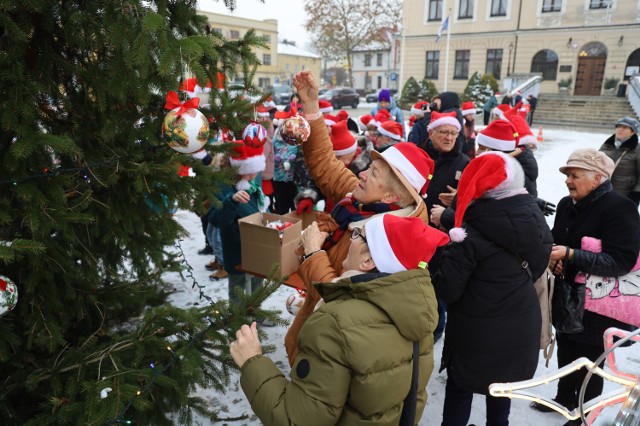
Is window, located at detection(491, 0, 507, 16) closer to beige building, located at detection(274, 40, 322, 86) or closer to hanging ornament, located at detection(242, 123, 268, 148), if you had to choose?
hanging ornament, located at detection(242, 123, 268, 148)

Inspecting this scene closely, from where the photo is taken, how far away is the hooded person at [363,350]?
146 centimetres

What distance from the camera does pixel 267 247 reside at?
3.49 metres

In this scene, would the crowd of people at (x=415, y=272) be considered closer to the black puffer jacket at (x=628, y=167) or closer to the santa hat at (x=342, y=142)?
the santa hat at (x=342, y=142)

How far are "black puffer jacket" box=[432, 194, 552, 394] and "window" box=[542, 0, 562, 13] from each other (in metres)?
31.8

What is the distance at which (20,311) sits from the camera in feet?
7.27

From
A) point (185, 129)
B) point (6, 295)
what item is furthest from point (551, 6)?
point (6, 295)

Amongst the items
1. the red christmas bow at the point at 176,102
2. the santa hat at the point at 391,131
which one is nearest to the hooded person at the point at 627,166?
the santa hat at the point at 391,131

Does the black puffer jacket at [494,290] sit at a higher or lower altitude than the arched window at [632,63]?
lower

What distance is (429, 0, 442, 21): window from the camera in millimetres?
31542

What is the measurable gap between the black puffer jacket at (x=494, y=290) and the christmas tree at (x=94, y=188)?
46.7 inches

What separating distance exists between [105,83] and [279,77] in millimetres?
60779

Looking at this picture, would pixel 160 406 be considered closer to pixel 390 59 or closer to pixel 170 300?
pixel 170 300

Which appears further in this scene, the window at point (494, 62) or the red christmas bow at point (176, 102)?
the window at point (494, 62)

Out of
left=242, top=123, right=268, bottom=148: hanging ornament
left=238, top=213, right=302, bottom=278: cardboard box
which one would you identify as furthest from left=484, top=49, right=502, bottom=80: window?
left=242, top=123, right=268, bottom=148: hanging ornament
